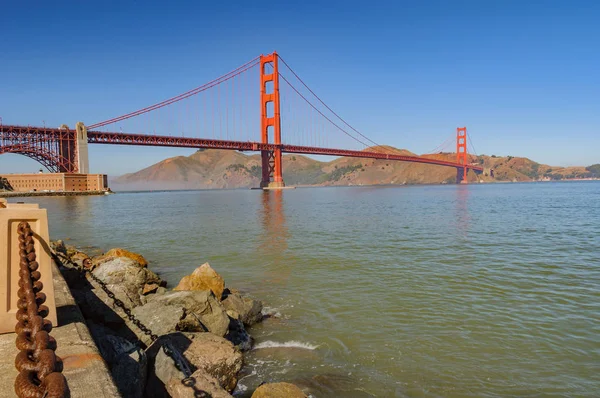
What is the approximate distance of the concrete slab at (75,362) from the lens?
87.1 inches

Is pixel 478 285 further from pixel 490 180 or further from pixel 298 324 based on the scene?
pixel 490 180

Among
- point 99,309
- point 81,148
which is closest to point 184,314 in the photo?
point 99,309

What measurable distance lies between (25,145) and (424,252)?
7414 cm

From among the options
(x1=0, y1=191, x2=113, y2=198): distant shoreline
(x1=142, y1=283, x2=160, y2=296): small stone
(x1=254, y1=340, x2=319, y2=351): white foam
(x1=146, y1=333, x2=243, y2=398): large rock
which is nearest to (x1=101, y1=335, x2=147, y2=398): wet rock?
(x1=146, y1=333, x2=243, y2=398): large rock

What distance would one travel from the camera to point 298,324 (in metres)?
Answer: 6.68

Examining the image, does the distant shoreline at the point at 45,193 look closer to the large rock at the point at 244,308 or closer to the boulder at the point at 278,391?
the large rock at the point at 244,308

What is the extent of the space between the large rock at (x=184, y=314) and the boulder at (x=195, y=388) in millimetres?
1272

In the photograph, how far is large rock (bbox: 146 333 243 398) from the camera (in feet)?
11.9

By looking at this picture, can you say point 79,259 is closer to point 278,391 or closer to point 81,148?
point 278,391

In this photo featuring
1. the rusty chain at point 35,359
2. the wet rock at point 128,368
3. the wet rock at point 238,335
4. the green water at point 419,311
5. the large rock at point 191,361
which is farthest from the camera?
the wet rock at point 238,335

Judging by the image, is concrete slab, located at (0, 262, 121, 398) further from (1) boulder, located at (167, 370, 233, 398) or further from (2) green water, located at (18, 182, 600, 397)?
(2) green water, located at (18, 182, 600, 397)

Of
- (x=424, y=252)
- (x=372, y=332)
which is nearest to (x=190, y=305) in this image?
(x=372, y=332)

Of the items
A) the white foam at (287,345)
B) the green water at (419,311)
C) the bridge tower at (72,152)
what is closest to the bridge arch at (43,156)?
the bridge tower at (72,152)

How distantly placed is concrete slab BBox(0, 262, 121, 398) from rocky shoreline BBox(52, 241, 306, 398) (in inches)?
18.3
